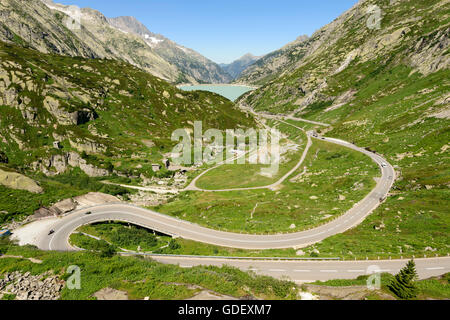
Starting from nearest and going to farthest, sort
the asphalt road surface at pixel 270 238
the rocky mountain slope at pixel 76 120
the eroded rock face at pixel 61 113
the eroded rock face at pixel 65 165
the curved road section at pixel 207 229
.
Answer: the asphalt road surface at pixel 270 238 < the curved road section at pixel 207 229 < the eroded rock face at pixel 65 165 < the rocky mountain slope at pixel 76 120 < the eroded rock face at pixel 61 113

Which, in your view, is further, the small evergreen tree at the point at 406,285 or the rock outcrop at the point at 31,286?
the rock outcrop at the point at 31,286

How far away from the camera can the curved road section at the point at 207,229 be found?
49188mm

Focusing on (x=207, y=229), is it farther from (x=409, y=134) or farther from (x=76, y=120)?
(x=76, y=120)

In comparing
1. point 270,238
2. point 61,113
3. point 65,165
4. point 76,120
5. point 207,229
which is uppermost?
point 61,113

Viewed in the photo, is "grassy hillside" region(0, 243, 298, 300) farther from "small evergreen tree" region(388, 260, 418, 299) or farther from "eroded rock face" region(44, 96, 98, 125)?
"eroded rock face" region(44, 96, 98, 125)

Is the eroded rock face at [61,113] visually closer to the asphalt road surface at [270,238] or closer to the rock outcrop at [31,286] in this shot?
the asphalt road surface at [270,238]

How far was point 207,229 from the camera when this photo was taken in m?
57.4

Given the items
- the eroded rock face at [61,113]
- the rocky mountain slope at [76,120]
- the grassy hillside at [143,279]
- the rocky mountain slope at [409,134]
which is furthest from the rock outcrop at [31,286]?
the eroded rock face at [61,113]

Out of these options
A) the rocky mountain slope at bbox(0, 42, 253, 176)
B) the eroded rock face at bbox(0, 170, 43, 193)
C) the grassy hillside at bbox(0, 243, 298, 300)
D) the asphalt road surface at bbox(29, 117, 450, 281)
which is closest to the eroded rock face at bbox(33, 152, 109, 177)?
the rocky mountain slope at bbox(0, 42, 253, 176)

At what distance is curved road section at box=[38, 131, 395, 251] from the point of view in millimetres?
49188

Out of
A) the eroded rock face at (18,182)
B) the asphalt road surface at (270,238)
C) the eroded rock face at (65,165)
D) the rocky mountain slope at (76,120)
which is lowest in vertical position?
the asphalt road surface at (270,238)

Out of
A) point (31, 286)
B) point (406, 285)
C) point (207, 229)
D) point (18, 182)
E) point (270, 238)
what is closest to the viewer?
point (406, 285)

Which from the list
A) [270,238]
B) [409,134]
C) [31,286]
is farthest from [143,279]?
[409,134]
